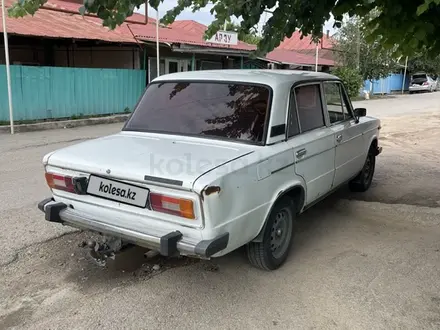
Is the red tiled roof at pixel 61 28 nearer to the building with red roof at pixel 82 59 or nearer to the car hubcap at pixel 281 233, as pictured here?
the building with red roof at pixel 82 59

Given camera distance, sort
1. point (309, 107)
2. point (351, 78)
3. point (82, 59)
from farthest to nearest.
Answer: point (351, 78), point (82, 59), point (309, 107)

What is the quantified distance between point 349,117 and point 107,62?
13882mm

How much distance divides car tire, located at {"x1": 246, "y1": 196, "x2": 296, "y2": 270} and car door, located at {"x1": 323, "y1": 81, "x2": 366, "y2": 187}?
Answer: 3.61 feet

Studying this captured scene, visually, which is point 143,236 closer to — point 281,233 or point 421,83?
point 281,233

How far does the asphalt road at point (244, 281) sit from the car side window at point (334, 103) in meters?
1.20

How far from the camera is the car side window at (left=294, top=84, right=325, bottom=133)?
4.18 meters

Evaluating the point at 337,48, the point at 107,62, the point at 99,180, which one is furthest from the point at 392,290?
the point at 337,48

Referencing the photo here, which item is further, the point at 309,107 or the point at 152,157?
the point at 309,107

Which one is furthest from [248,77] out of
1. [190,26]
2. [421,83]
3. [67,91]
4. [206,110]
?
[421,83]

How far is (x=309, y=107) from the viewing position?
4.37m

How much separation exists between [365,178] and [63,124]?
950 centimetres

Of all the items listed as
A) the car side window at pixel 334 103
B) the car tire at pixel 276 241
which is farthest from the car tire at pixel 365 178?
the car tire at pixel 276 241

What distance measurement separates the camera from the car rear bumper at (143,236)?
291cm

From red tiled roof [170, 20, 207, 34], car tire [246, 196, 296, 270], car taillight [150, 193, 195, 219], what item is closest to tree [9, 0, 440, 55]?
car taillight [150, 193, 195, 219]
